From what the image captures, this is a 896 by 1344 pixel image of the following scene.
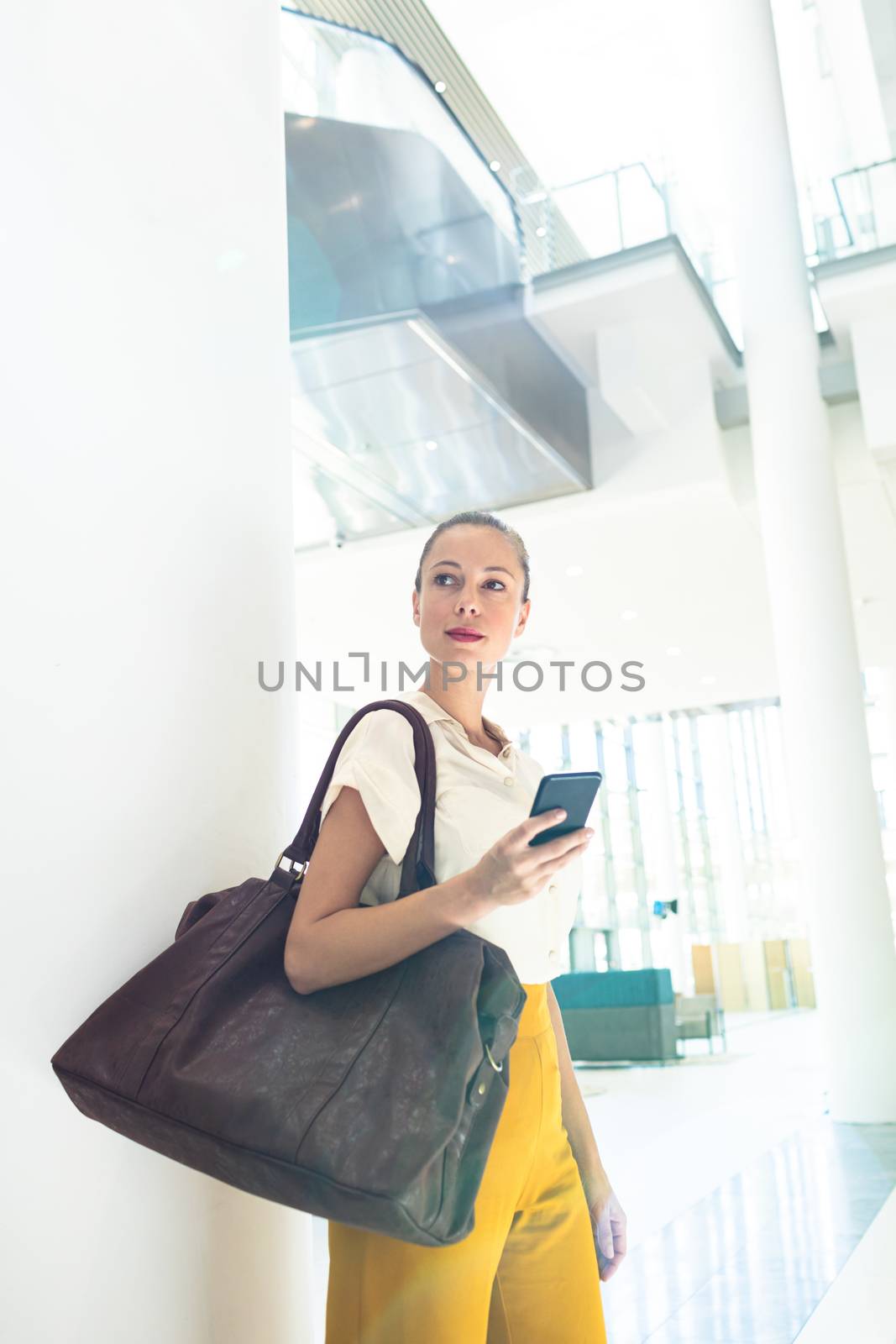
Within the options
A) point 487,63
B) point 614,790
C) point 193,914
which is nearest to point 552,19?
point 487,63

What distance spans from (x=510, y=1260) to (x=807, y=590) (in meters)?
6.70

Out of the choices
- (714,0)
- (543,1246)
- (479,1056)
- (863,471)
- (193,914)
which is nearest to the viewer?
(479,1056)

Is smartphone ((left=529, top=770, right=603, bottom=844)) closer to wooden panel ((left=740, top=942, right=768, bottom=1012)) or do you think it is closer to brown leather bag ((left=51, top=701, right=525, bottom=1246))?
brown leather bag ((left=51, top=701, right=525, bottom=1246))

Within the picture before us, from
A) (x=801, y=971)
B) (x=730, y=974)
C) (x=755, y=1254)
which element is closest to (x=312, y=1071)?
(x=755, y=1254)

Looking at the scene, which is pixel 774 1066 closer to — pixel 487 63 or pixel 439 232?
pixel 439 232

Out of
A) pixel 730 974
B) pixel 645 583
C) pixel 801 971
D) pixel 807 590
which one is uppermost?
pixel 645 583

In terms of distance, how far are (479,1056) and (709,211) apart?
32.8ft

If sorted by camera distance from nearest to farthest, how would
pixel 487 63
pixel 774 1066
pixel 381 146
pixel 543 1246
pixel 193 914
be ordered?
pixel 193 914
pixel 543 1246
pixel 381 146
pixel 774 1066
pixel 487 63

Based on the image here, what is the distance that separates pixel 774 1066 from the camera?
10.9 meters

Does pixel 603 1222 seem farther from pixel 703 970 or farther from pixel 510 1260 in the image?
pixel 703 970

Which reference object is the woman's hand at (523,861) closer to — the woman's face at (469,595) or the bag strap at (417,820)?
the bag strap at (417,820)

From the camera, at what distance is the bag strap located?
1158mm

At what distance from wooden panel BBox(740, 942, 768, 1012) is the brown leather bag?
22.0 m

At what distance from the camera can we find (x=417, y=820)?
3.90ft
